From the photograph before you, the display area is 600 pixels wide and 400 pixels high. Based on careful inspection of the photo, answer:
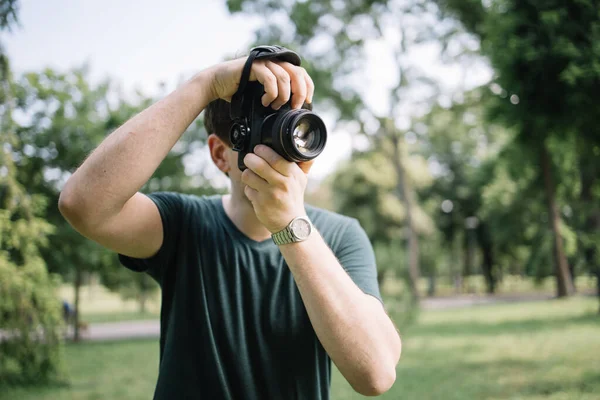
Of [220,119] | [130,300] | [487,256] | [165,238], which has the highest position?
[220,119]

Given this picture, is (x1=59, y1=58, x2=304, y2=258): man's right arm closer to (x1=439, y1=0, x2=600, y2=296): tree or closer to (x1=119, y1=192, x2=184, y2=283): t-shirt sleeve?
(x1=119, y1=192, x2=184, y2=283): t-shirt sleeve

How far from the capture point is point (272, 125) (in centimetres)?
140

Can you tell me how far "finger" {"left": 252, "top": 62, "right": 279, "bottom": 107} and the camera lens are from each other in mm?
57

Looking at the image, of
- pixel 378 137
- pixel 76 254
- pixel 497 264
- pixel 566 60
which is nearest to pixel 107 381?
pixel 76 254

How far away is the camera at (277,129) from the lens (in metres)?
1.36

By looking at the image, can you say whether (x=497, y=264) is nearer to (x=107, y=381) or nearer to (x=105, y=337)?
(x=105, y=337)

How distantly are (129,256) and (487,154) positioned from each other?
32.8 meters

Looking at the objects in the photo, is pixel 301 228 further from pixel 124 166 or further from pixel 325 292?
pixel 124 166

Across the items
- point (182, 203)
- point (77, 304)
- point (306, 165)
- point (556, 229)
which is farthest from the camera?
point (556, 229)

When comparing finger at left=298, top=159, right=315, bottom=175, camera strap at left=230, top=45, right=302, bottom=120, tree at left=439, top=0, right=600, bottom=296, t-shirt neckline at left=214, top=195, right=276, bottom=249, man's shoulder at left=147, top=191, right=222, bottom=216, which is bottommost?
t-shirt neckline at left=214, top=195, right=276, bottom=249

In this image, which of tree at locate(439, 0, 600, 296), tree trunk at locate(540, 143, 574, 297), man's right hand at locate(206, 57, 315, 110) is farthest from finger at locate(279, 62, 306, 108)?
tree trunk at locate(540, 143, 574, 297)

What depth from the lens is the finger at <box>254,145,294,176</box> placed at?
1372mm

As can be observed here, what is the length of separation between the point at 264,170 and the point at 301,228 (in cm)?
18

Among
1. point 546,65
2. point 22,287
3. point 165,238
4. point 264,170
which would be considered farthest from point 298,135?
point 22,287
